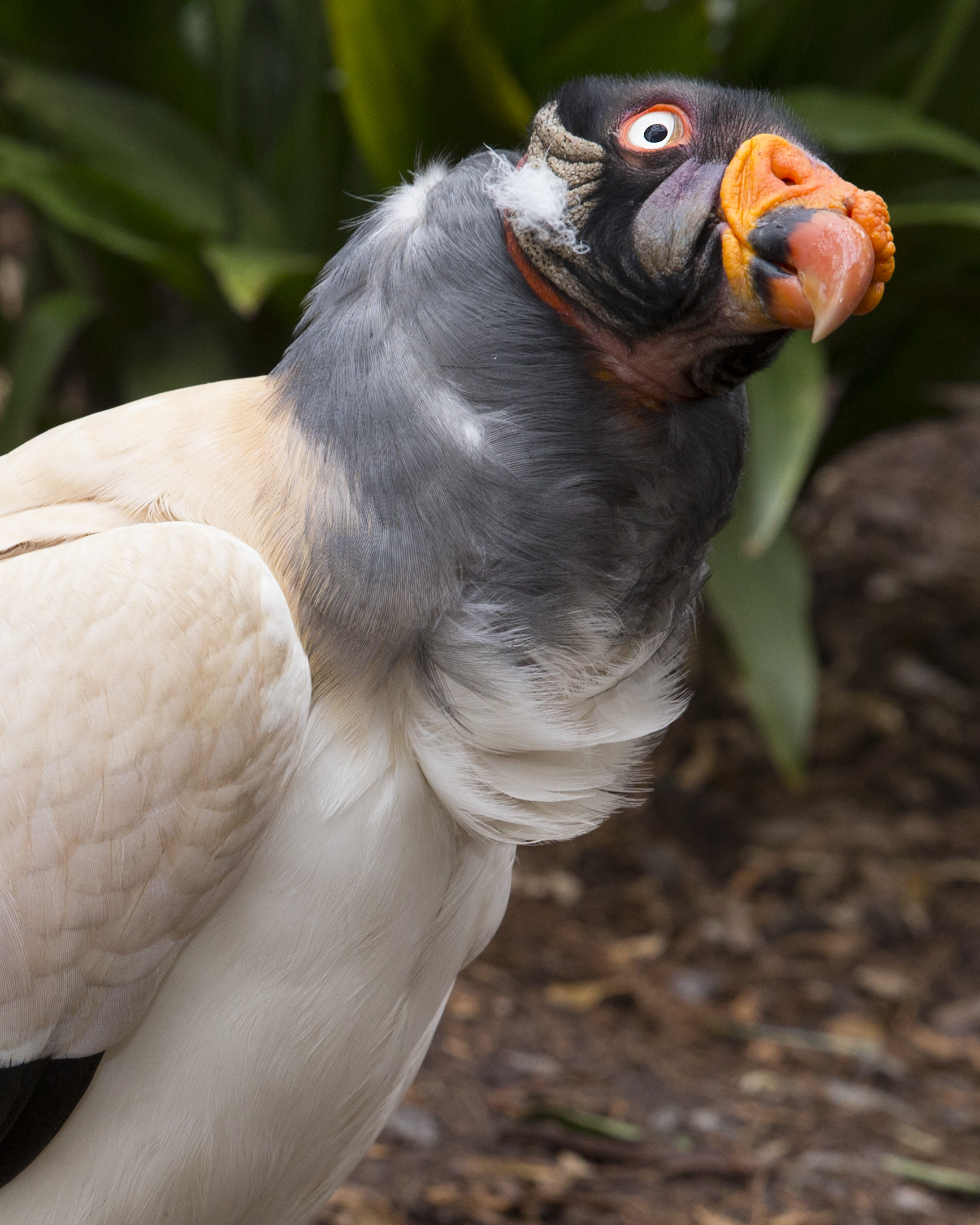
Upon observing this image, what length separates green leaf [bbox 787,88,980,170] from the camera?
12.0 feet

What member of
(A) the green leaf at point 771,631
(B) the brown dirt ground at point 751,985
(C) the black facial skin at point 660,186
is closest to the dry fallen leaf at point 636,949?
(B) the brown dirt ground at point 751,985

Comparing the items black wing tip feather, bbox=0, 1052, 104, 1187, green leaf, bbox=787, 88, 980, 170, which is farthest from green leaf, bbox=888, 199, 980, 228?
black wing tip feather, bbox=0, 1052, 104, 1187

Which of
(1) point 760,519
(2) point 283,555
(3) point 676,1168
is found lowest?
(3) point 676,1168

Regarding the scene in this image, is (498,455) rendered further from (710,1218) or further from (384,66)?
(384,66)

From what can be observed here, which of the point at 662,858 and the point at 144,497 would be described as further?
the point at 662,858

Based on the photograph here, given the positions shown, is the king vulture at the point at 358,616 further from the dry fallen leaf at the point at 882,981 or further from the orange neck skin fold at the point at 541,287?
the dry fallen leaf at the point at 882,981

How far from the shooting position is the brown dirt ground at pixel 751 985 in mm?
3064

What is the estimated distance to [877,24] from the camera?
14.5 ft

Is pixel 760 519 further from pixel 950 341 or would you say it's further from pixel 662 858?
pixel 950 341

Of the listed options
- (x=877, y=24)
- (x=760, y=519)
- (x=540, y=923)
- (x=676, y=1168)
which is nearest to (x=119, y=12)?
(x=877, y=24)

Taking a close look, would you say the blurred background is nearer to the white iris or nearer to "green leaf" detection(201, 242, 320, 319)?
"green leaf" detection(201, 242, 320, 319)

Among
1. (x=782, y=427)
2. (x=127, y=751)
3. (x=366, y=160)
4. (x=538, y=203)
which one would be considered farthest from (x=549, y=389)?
(x=366, y=160)

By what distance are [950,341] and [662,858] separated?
6.74 ft

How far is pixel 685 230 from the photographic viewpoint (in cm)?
Result: 147
